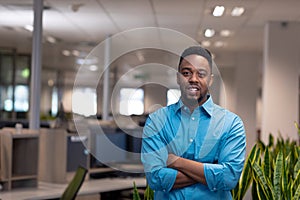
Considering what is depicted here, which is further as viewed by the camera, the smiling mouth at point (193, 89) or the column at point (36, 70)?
the column at point (36, 70)

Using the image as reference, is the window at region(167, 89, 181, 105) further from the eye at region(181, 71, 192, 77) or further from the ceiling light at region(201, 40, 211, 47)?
the ceiling light at region(201, 40, 211, 47)

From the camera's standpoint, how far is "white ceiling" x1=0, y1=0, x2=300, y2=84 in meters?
6.09

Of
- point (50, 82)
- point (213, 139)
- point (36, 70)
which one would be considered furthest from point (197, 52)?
point (50, 82)

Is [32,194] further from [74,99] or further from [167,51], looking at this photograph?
[167,51]

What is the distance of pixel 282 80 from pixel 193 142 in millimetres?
5410

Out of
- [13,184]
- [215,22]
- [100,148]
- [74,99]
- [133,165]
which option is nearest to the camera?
[74,99]

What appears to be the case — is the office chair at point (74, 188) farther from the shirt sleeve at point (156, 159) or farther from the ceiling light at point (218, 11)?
the ceiling light at point (218, 11)

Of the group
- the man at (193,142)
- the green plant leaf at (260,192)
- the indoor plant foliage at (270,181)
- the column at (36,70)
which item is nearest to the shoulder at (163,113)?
the man at (193,142)

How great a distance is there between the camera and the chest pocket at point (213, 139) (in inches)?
85.0

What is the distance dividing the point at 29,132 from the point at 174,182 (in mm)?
2616

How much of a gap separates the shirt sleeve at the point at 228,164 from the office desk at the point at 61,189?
81.2 inches

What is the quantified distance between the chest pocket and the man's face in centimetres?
9

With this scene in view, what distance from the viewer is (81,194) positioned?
167 inches

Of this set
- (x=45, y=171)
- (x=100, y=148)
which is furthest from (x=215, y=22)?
(x=100, y=148)
